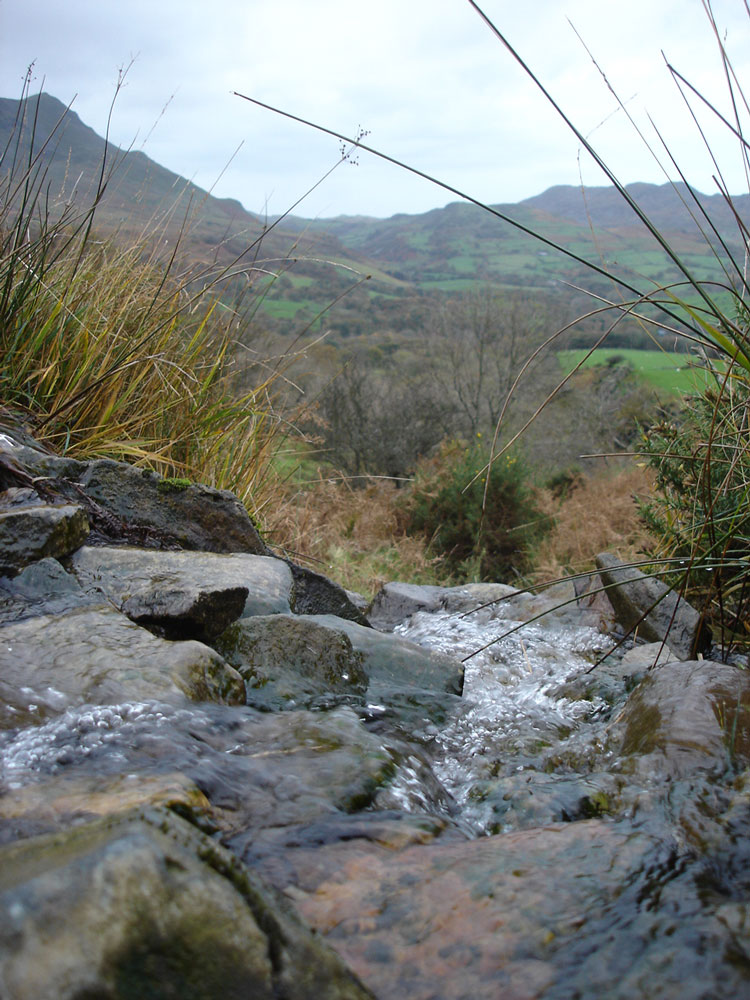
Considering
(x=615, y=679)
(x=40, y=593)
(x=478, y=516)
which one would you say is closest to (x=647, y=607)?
(x=615, y=679)

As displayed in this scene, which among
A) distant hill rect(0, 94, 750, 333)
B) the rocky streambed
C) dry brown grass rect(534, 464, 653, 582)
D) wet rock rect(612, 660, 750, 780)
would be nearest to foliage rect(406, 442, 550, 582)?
dry brown grass rect(534, 464, 653, 582)

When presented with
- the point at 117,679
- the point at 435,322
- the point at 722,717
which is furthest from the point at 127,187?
the point at 435,322

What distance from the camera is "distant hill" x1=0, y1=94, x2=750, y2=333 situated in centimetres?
282

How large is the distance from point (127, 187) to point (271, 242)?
3.98 feet

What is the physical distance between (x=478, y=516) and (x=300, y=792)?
6.52 metres

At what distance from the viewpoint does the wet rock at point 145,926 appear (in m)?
0.78

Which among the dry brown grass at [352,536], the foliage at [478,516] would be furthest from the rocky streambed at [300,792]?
the foliage at [478,516]

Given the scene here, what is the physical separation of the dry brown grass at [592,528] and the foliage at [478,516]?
0.30m

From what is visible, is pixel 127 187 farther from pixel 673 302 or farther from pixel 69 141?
pixel 673 302

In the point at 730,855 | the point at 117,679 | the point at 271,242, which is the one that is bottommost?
the point at 730,855

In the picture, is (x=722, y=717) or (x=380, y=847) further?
(x=722, y=717)

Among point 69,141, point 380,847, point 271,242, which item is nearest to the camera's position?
point 380,847

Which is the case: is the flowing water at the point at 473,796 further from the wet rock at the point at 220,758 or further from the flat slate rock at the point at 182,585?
the flat slate rock at the point at 182,585

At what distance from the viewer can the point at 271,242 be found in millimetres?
5246
